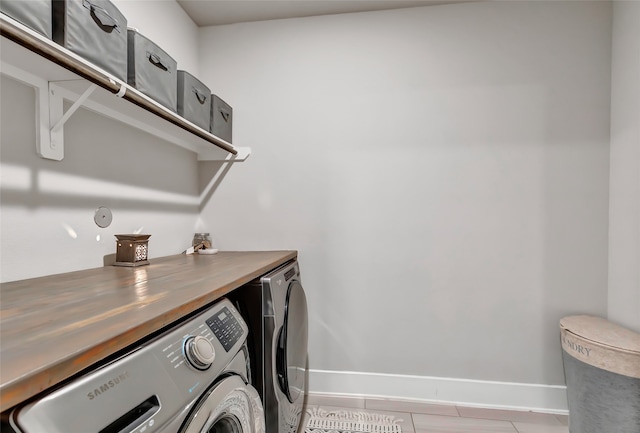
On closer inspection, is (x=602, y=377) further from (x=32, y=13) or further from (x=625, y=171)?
(x=32, y=13)

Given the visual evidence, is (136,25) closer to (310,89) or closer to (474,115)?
(310,89)

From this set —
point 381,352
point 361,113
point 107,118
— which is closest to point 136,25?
point 107,118

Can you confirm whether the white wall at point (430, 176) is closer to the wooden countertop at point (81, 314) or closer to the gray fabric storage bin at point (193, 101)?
the gray fabric storage bin at point (193, 101)

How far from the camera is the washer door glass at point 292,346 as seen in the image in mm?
1317

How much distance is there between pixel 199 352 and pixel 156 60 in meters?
1.19

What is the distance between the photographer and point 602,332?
1.59 m

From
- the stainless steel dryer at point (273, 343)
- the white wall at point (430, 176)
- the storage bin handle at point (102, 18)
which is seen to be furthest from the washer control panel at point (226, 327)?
the white wall at point (430, 176)

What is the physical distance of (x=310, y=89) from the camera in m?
2.12

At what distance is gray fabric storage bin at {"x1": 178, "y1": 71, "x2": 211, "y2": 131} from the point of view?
5.08 ft

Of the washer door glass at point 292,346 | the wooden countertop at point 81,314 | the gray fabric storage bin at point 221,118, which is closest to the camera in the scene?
the wooden countertop at point 81,314

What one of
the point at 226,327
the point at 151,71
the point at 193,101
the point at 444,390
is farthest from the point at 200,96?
the point at 444,390

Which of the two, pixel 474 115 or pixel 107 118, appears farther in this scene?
pixel 474 115

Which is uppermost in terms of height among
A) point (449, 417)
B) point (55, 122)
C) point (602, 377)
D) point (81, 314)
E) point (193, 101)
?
point (193, 101)

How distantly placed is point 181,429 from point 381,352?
1617 millimetres
